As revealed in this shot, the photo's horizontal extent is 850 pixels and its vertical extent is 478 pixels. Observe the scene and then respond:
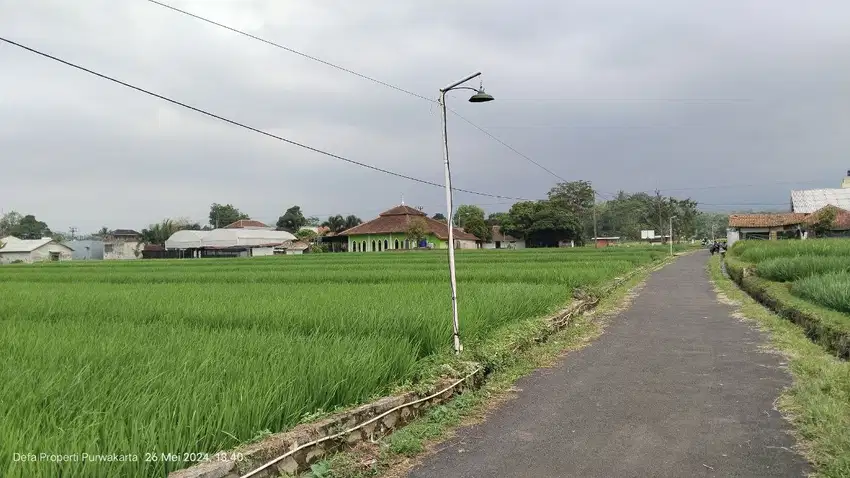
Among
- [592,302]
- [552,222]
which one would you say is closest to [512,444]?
[592,302]

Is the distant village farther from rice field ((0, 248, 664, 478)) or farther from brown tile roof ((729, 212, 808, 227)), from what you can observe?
rice field ((0, 248, 664, 478))

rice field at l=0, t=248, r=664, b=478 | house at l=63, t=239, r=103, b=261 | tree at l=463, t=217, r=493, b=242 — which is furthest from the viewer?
house at l=63, t=239, r=103, b=261

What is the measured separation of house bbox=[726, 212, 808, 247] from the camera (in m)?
53.8

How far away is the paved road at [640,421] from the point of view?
14.0 ft

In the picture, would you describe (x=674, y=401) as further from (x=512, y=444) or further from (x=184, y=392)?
(x=184, y=392)

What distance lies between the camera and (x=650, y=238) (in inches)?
3706

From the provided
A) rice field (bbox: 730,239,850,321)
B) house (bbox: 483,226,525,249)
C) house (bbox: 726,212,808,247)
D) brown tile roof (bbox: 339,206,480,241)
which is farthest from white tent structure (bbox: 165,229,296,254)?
rice field (bbox: 730,239,850,321)

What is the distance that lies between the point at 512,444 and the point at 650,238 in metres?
95.8

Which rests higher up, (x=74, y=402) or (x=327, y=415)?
(x=74, y=402)

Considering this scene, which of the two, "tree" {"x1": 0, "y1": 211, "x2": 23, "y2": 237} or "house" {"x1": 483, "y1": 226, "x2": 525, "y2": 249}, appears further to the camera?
"tree" {"x1": 0, "y1": 211, "x2": 23, "y2": 237}

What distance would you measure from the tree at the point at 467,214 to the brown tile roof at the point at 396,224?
11.1 metres

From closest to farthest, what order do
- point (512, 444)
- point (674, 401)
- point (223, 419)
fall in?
1. point (223, 419)
2. point (512, 444)
3. point (674, 401)

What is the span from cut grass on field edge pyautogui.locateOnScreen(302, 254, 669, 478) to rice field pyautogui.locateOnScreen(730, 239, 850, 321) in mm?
4372

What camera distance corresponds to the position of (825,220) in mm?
45906
